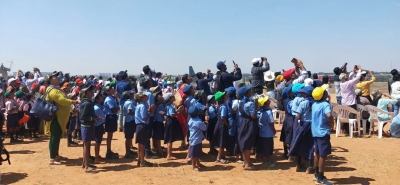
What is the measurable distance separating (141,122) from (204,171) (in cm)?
162

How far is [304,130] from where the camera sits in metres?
6.28

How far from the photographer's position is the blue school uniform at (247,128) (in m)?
6.66

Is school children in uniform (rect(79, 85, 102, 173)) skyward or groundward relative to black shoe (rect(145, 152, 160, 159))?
skyward

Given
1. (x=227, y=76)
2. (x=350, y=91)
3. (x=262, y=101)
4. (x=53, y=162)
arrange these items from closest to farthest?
(x=262, y=101) → (x=53, y=162) → (x=227, y=76) → (x=350, y=91)

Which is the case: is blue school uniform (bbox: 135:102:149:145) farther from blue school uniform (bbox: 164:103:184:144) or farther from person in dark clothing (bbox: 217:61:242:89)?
person in dark clothing (bbox: 217:61:242:89)

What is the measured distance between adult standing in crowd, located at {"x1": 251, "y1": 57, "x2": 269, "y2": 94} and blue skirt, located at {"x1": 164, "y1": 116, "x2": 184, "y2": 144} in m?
2.98

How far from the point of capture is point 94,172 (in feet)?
22.2

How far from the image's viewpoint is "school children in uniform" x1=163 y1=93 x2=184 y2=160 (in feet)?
25.1

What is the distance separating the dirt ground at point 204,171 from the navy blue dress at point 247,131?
0.53m

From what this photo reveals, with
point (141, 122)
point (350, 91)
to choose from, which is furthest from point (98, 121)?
point (350, 91)

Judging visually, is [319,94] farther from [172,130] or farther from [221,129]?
[172,130]

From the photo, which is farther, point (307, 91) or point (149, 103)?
point (149, 103)

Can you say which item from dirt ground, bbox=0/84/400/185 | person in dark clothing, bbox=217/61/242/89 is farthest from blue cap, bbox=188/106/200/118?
person in dark clothing, bbox=217/61/242/89

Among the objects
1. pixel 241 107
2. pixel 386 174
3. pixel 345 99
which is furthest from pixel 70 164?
pixel 345 99
